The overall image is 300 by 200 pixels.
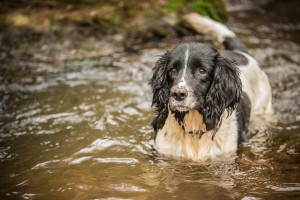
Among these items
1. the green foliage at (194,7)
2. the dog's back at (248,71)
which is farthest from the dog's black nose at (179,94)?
the green foliage at (194,7)

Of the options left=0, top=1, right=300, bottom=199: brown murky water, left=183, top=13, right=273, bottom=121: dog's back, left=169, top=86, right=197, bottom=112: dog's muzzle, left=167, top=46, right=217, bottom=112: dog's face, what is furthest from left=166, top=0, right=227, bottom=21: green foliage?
left=169, top=86, right=197, bottom=112: dog's muzzle

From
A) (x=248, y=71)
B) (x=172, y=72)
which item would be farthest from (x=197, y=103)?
(x=248, y=71)

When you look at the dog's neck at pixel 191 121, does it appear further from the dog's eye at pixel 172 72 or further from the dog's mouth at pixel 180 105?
the dog's eye at pixel 172 72

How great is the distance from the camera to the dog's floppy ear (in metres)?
5.09

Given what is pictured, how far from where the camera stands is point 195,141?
5.41 m

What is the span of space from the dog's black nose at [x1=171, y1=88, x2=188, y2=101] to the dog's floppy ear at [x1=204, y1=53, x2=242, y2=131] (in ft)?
1.39

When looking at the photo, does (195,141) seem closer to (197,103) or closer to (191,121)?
(191,121)

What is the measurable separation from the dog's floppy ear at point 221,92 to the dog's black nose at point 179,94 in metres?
0.42

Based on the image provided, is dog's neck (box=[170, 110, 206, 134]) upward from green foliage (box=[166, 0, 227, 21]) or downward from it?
downward

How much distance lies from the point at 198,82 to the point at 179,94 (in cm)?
36

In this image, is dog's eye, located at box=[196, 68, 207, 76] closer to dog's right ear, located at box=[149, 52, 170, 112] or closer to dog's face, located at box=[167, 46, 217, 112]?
dog's face, located at box=[167, 46, 217, 112]

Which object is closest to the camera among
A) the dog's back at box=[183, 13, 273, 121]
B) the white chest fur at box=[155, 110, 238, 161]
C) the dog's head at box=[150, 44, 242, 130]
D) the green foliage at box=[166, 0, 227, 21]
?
the dog's head at box=[150, 44, 242, 130]

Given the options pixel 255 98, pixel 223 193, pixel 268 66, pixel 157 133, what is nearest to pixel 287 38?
pixel 268 66

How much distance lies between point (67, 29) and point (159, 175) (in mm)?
5446
